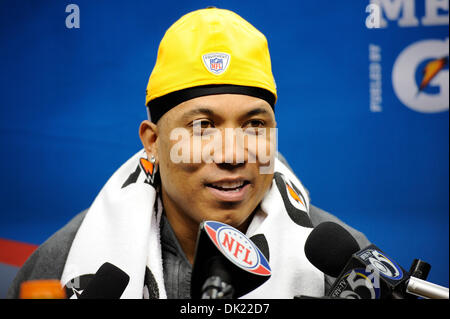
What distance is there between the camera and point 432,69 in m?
1.51

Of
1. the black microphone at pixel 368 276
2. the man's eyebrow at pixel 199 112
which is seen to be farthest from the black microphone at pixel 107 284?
the black microphone at pixel 368 276

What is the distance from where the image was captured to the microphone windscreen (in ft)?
3.03

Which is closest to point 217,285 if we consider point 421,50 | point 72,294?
point 72,294

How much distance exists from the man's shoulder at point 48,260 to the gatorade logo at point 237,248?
2.51ft

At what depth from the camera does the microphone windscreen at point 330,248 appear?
36.3 inches

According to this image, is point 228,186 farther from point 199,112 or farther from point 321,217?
point 321,217

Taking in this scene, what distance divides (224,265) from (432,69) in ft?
3.77

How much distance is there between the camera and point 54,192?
Answer: 139 centimetres

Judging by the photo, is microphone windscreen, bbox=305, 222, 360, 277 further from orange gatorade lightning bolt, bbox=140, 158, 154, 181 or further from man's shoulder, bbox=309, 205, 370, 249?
orange gatorade lightning bolt, bbox=140, 158, 154, 181

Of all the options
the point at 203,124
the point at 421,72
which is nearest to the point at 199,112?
the point at 203,124

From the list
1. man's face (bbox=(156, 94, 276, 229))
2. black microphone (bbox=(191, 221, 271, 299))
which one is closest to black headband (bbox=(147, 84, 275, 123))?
man's face (bbox=(156, 94, 276, 229))

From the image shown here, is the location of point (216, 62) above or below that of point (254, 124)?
above

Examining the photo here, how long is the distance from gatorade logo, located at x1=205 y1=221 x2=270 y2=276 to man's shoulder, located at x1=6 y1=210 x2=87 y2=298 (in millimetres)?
764

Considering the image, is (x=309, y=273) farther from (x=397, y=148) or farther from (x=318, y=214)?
(x=397, y=148)
